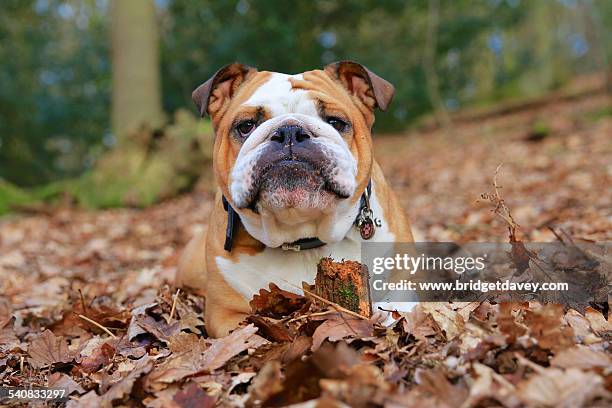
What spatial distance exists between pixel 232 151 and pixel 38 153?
1719cm

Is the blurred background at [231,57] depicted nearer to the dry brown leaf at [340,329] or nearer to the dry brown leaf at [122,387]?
the dry brown leaf at [340,329]

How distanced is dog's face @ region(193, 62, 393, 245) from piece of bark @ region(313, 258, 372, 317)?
0.35 metres

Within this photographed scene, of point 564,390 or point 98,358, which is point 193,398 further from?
point 564,390

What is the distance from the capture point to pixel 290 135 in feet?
9.93

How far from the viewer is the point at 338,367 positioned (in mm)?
2027

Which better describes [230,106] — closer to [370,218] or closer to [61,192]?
[370,218]

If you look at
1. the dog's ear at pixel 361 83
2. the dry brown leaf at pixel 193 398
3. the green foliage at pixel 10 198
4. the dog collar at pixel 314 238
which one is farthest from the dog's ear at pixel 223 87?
the green foliage at pixel 10 198

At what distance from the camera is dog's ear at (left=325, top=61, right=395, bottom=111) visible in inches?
140

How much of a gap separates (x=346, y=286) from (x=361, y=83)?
4.56 ft

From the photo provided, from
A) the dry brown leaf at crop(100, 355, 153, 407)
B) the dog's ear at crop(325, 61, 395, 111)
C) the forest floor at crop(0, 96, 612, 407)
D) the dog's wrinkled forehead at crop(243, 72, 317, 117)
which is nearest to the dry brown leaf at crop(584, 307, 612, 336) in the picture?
the forest floor at crop(0, 96, 612, 407)

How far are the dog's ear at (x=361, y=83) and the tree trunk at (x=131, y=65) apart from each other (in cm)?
820

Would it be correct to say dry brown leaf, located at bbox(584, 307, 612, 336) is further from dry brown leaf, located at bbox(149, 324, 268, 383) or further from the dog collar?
dry brown leaf, located at bbox(149, 324, 268, 383)

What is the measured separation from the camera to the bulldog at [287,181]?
3020 mm

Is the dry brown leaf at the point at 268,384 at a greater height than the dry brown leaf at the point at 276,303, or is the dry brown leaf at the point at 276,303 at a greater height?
Answer: the dry brown leaf at the point at 268,384
